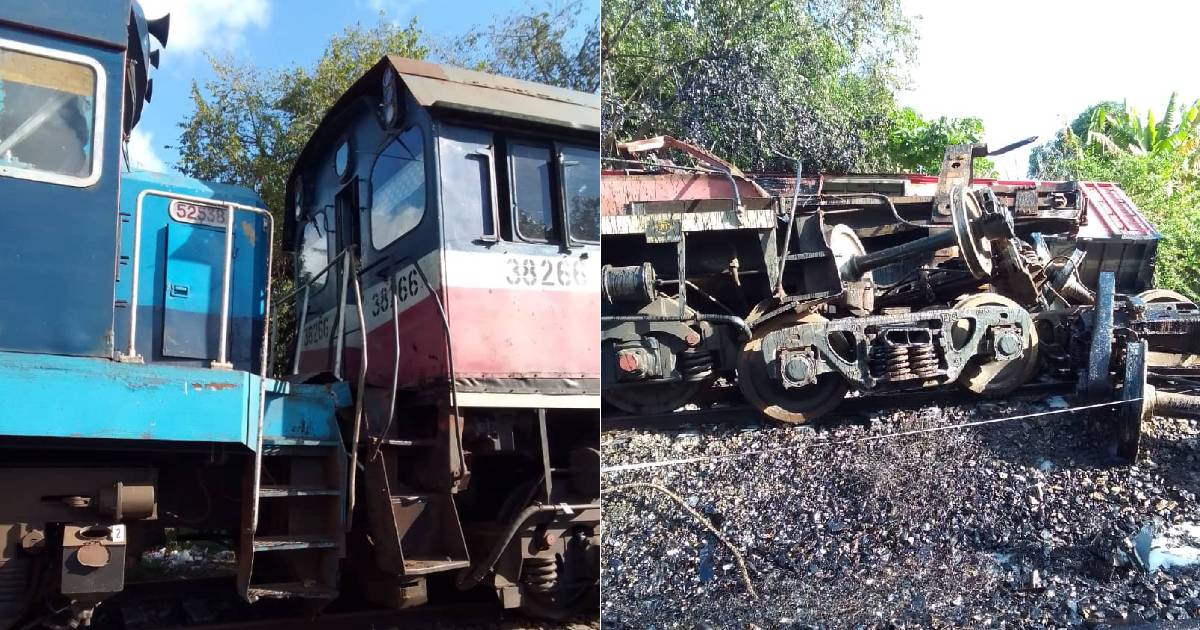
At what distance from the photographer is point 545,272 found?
3730 millimetres

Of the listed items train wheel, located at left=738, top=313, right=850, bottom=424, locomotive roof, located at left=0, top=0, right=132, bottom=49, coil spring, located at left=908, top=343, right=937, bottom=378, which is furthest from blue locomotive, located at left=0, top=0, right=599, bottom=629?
coil spring, located at left=908, top=343, right=937, bottom=378

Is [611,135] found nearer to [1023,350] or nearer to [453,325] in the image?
[453,325]

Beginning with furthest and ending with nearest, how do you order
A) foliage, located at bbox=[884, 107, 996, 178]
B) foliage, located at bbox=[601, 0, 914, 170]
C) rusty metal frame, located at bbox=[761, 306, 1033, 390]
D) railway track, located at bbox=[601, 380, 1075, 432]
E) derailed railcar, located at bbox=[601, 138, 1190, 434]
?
rusty metal frame, located at bbox=[761, 306, 1033, 390], foliage, located at bbox=[884, 107, 996, 178], railway track, located at bbox=[601, 380, 1075, 432], derailed railcar, located at bbox=[601, 138, 1190, 434], foliage, located at bbox=[601, 0, 914, 170]

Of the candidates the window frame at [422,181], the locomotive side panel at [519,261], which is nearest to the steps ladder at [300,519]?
the locomotive side panel at [519,261]

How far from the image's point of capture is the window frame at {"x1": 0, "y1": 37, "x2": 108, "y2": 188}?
287 centimetres

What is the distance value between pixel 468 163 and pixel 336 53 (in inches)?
82.3

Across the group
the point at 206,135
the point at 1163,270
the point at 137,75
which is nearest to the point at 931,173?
the point at 1163,270

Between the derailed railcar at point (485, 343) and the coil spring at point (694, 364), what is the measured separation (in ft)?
3.90

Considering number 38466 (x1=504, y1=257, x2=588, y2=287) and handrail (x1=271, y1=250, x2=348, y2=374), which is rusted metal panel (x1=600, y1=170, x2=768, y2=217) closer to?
number 38466 (x1=504, y1=257, x2=588, y2=287)

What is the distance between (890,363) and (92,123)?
3.27 meters

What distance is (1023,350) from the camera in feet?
12.5

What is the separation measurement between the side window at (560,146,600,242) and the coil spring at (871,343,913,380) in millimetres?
1316

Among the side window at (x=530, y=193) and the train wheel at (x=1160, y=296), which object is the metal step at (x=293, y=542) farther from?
the train wheel at (x=1160, y=296)

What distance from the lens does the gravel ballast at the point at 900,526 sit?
2059 millimetres
